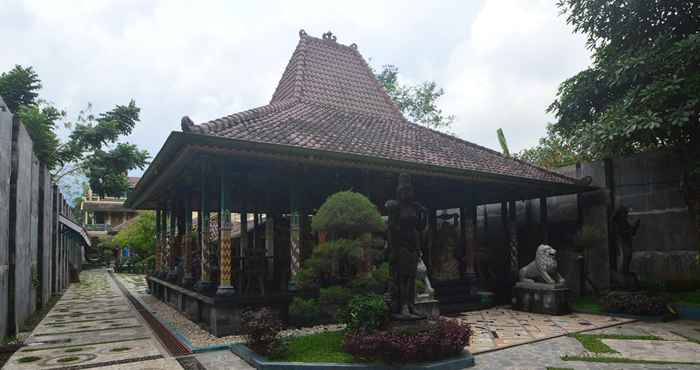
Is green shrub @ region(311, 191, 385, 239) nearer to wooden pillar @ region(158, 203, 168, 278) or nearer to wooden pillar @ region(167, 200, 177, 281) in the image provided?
wooden pillar @ region(167, 200, 177, 281)

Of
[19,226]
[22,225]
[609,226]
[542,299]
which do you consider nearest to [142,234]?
[22,225]

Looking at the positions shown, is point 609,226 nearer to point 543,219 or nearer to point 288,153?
point 543,219

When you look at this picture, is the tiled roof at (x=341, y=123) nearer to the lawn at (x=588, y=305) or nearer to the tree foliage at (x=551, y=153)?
the lawn at (x=588, y=305)

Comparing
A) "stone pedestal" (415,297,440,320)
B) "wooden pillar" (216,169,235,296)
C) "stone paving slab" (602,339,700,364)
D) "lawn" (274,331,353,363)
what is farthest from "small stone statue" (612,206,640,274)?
"wooden pillar" (216,169,235,296)

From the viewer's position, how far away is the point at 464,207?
12.3 meters

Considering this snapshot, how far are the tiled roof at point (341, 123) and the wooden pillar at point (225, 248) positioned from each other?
1.19 m

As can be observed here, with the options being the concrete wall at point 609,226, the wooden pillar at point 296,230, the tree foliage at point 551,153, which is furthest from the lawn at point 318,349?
the tree foliage at point 551,153

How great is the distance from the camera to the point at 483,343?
7215 millimetres

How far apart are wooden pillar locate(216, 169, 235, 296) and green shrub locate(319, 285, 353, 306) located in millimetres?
2065

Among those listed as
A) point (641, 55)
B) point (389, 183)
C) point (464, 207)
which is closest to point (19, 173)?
point (389, 183)

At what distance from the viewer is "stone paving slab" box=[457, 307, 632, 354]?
7355 millimetres

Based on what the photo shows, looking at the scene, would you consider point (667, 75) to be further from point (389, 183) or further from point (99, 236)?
point (99, 236)

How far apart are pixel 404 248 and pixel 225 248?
3338 mm

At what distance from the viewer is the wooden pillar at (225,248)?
26.0 ft
